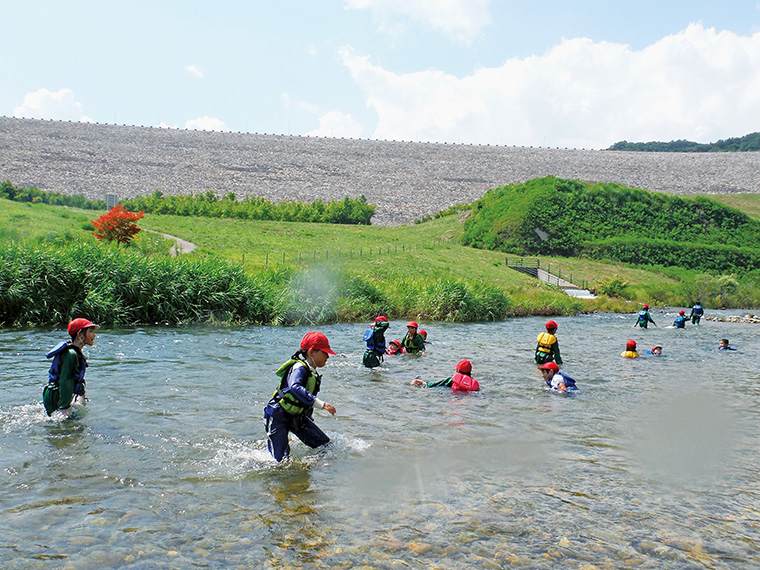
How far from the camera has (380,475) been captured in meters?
7.61

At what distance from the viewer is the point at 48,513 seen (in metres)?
6.05

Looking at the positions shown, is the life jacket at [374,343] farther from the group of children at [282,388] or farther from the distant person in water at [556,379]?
the group of children at [282,388]

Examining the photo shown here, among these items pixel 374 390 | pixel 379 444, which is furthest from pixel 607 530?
pixel 374 390

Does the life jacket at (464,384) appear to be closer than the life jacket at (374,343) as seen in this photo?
Yes

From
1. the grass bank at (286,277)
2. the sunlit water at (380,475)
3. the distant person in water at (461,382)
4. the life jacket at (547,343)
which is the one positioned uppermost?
the grass bank at (286,277)

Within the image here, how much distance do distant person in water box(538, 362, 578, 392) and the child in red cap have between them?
23.1 feet

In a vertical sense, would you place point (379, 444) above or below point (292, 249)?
below

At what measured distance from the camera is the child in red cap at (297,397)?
281 inches

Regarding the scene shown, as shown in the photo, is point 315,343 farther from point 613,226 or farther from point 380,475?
point 613,226

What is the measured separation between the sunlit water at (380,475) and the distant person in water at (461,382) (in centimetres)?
30

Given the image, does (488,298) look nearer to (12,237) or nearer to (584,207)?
(12,237)

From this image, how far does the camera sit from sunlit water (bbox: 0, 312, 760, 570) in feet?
18.4

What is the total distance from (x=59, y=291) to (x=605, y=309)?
1194 inches

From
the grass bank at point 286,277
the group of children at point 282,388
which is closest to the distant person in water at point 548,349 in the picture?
the group of children at point 282,388
